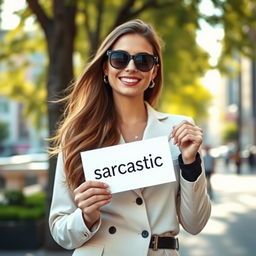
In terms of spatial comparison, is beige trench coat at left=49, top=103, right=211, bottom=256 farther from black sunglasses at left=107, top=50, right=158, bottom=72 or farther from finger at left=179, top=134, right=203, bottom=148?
black sunglasses at left=107, top=50, right=158, bottom=72

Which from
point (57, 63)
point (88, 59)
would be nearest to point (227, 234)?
point (57, 63)

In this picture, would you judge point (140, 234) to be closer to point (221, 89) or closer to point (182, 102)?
point (182, 102)

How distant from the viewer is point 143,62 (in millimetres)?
2766

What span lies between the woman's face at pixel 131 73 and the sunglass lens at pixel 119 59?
0.02 m

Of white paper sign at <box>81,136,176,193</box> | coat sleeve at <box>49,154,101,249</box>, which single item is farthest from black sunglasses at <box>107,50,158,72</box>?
coat sleeve at <box>49,154,101,249</box>

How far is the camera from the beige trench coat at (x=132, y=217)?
2.63 meters

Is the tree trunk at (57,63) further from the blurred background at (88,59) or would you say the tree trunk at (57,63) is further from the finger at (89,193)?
the finger at (89,193)

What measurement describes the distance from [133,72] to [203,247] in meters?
7.73

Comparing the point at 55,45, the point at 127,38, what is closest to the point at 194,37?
the point at 55,45

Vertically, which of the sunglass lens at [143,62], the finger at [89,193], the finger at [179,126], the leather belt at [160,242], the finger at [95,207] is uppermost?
the sunglass lens at [143,62]

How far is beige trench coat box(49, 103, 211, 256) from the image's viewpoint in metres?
2.63

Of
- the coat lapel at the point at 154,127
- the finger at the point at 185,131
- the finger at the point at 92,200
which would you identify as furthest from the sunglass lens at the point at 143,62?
the finger at the point at 92,200

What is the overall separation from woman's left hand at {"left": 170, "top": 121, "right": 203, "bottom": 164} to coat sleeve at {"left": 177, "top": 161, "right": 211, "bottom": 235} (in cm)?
10

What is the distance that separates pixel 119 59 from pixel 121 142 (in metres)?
0.37
